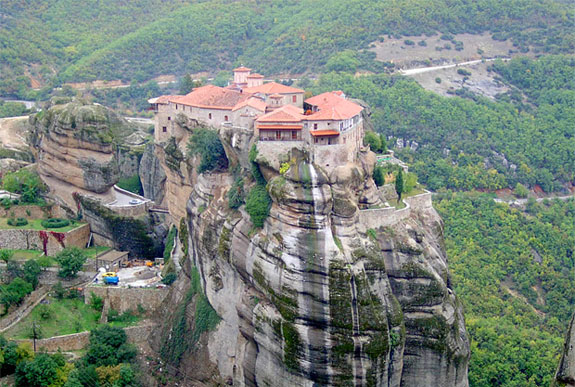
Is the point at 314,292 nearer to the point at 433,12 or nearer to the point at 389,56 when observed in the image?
the point at 389,56

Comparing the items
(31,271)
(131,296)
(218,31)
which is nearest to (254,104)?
(131,296)

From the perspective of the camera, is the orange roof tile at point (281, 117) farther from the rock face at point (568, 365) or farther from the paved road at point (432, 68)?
the paved road at point (432, 68)

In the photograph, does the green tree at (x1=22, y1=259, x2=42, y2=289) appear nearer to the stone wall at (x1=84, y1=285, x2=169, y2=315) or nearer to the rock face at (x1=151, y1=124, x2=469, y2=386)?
the stone wall at (x1=84, y1=285, x2=169, y2=315)

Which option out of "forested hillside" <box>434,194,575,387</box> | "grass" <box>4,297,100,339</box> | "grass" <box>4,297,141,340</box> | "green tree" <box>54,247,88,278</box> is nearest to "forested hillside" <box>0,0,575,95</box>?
"forested hillside" <box>434,194,575,387</box>

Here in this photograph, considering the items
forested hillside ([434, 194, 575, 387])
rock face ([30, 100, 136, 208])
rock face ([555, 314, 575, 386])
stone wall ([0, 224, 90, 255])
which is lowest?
forested hillside ([434, 194, 575, 387])

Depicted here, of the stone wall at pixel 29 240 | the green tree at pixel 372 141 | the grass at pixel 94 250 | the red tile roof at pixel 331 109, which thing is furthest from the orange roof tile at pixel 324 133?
the stone wall at pixel 29 240

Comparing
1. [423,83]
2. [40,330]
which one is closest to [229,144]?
[40,330]

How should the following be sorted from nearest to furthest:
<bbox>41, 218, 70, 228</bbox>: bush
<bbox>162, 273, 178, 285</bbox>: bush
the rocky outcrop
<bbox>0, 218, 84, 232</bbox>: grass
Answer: <bbox>162, 273, 178, 285</bbox>: bush, <bbox>0, 218, 84, 232</bbox>: grass, <bbox>41, 218, 70, 228</bbox>: bush, the rocky outcrop
